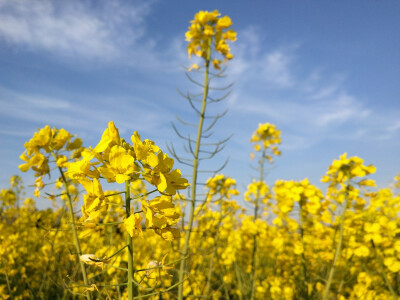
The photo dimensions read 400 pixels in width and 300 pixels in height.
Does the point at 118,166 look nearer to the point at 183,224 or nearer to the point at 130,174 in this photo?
the point at 130,174

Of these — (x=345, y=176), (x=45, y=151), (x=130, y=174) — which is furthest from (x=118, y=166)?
(x=345, y=176)

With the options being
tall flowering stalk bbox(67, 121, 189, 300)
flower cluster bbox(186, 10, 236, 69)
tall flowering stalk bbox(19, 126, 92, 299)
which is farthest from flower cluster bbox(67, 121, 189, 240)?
flower cluster bbox(186, 10, 236, 69)

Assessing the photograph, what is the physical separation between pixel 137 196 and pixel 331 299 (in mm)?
3685

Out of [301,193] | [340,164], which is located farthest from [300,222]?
[340,164]

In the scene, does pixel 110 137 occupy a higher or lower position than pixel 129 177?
higher

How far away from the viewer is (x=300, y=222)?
3105 mm

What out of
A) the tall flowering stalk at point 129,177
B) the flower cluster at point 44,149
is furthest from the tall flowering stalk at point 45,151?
the tall flowering stalk at point 129,177

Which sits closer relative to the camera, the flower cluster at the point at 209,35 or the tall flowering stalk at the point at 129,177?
the tall flowering stalk at the point at 129,177

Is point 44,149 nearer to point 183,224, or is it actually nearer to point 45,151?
point 45,151

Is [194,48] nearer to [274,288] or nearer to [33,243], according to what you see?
[274,288]

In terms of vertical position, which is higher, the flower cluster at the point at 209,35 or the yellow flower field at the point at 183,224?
the flower cluster at the point at 209,35

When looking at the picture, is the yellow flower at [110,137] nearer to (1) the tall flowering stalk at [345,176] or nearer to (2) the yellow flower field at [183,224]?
(2) the yellow flower field at [183,224]

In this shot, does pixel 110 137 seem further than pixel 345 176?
No

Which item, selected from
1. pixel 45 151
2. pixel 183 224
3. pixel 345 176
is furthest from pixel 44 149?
pixel 345 176
